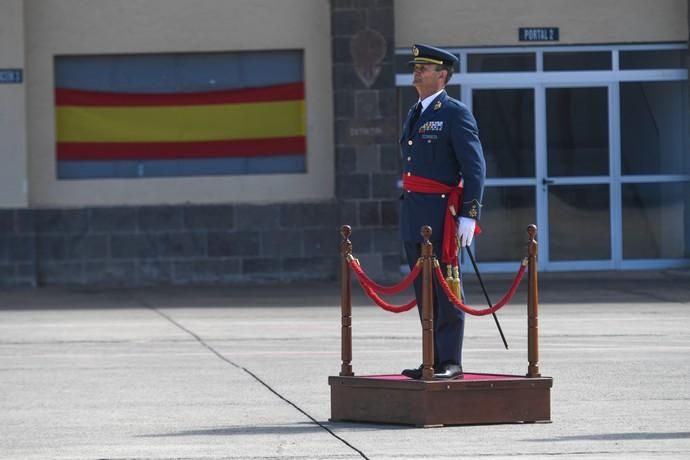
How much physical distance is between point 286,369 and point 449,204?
3.18 metres

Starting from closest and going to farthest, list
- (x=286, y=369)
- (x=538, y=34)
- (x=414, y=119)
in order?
(x=414, y=119) < (x=286, y=369) < (x=538, y=34)

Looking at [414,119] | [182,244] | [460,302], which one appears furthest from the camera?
[182,244]

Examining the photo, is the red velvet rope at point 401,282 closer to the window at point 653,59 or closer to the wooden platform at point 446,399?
the wooden platform at point 446,399

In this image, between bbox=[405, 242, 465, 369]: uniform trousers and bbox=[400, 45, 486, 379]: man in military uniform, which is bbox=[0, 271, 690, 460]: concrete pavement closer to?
bbox=[405, 242, 465, 369]: uniform trousers

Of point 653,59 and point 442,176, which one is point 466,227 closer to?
point 442,176

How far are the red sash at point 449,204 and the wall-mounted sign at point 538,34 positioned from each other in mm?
12115

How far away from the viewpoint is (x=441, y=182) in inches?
352

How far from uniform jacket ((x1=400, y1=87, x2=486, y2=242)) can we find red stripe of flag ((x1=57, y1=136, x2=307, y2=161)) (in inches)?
460

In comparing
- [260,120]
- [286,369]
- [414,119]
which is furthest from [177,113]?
[414,119]

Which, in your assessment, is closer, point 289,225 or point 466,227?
point 466,227

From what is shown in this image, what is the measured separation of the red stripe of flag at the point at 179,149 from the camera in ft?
67.3

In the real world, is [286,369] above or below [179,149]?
below

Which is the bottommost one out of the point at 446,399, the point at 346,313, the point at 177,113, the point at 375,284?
the point at 446,399

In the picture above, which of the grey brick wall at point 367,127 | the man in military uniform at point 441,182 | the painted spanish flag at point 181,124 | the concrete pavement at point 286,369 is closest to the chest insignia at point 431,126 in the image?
the man in military uniform at point 441,182
